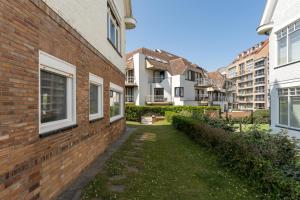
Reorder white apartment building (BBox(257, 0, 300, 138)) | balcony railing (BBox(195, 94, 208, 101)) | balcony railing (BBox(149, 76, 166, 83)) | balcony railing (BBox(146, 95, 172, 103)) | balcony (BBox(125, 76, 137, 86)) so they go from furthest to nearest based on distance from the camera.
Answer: balcony railing (BBox(195, 94, 208, 101)) < balcony railing (BBox(149, 76, 166, 83)) < balcony railing (BBox(146, 95, 172, 103)) < balcony (BBox(125, 76, 137, 86)) < white apartment building (BBox(257, 0, 300, 138))

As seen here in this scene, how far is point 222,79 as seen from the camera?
66500mm

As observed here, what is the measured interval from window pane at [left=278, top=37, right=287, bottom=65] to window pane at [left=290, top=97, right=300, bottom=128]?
86.7 inches

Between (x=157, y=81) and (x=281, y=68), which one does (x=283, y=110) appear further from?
(x=157, y=81)

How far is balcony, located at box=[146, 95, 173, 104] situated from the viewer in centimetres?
3641

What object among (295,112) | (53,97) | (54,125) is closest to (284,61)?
(295,112)

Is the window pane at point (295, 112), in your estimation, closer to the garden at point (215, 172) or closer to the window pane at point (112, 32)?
the garden at point (215, 172)

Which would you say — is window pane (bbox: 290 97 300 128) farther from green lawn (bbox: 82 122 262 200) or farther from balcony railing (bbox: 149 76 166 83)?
balcony railing (bbox: 149 76 166 83)

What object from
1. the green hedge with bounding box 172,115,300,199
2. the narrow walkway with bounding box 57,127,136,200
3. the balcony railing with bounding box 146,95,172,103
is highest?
the balcony railing with bounding box 146,95,172,103

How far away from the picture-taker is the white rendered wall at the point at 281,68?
10.1 meters

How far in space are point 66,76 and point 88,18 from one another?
93.1 inches

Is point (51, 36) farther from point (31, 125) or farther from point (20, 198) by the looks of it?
point (20, 198)

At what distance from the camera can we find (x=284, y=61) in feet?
37.0

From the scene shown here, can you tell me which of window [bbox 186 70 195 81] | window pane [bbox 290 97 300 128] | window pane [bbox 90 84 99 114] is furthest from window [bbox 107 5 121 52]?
window [bbox 186 70 195 81]

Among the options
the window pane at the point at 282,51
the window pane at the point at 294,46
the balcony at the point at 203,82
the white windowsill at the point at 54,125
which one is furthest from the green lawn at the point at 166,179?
the balcony at the point at 203,82
